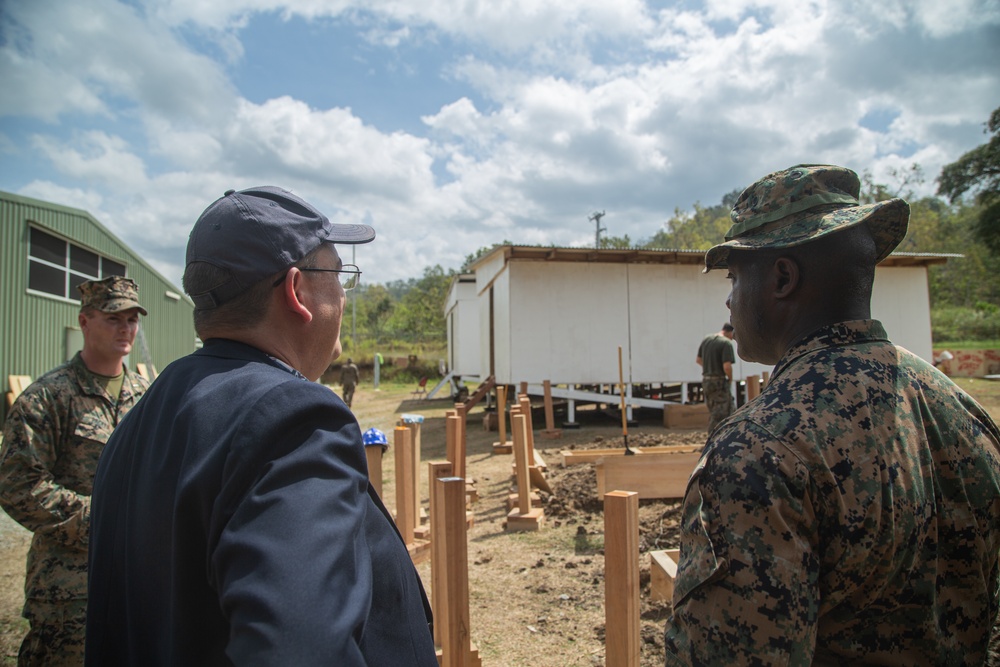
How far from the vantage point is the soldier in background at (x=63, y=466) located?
8.96 ft

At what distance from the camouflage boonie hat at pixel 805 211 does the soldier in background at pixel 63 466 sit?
3.02m

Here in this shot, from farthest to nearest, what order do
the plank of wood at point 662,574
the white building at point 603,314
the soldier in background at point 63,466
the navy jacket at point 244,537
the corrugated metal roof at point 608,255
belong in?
the white building at point 603,314 < the corrugated metal roof at point 608,255 < the plank of wood at point 662,574 < the soldier in background at point 63,466 < the navy jacket at point 244,537

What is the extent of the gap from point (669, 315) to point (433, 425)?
7.17 m

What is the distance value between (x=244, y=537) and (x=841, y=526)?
118cm

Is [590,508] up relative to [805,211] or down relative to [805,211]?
down

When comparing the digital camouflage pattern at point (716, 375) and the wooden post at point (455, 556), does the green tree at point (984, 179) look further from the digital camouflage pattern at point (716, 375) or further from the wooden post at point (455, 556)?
the wooden post at point (455, 556)

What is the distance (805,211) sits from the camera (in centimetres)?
158

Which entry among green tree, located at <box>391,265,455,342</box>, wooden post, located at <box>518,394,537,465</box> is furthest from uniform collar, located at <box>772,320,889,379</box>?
green tree, located at <box>391,265,455,342</box>

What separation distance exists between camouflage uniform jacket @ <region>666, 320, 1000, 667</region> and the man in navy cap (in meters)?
0.64

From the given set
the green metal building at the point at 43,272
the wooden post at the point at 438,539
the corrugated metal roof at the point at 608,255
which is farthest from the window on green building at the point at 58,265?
the wooden post at the point at 438,539

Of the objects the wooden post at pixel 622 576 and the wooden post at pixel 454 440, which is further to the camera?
the wooden post at pixel 454 440

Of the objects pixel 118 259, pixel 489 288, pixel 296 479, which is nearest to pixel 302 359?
pixel 296 479

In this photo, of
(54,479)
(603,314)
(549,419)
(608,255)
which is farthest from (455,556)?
(608,255)

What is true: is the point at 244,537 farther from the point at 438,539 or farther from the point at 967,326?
the point at 967,326
